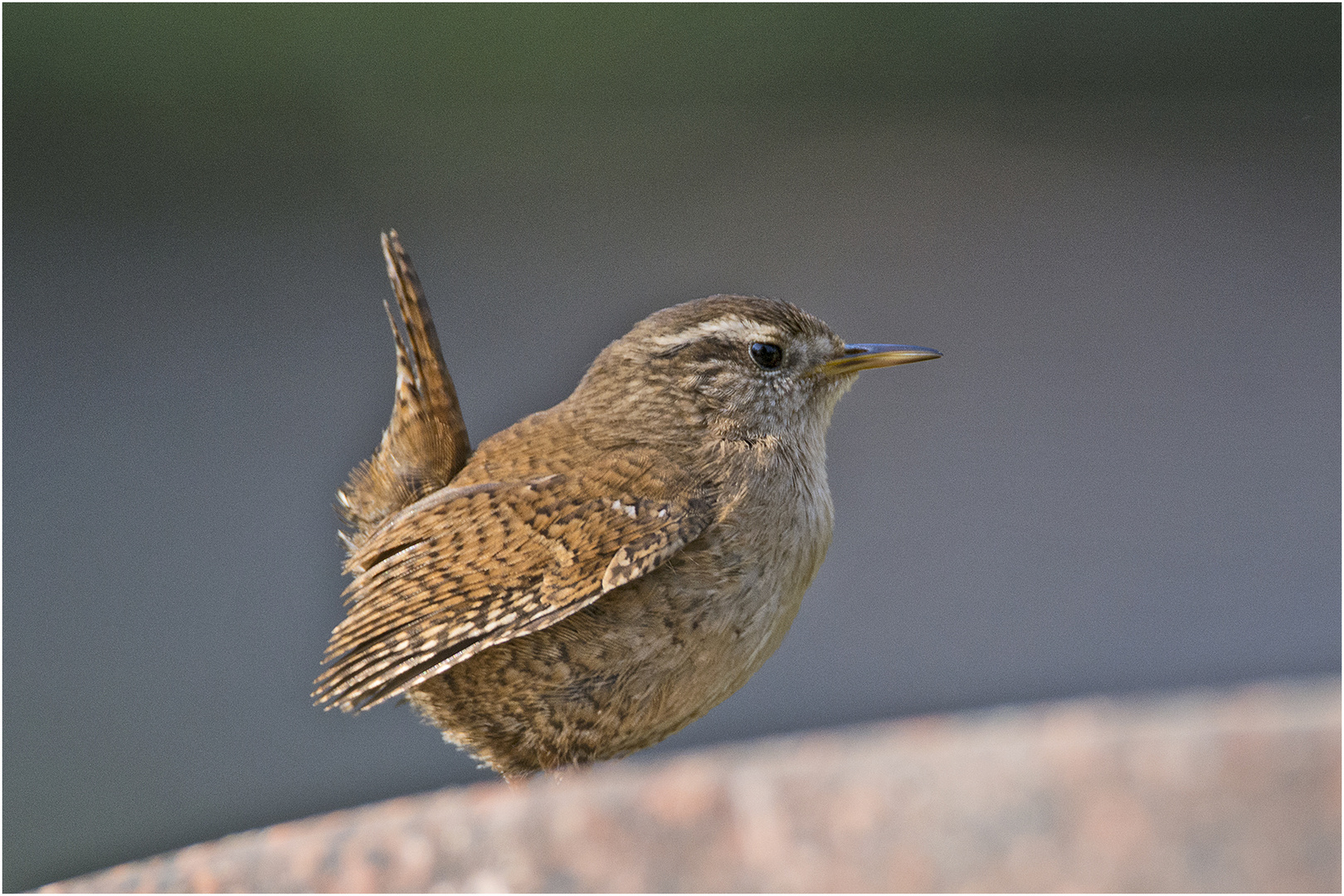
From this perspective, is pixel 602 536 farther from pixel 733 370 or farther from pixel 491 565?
pixel 733 370

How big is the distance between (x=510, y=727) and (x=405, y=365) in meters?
0.67

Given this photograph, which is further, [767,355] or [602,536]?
[767,355]

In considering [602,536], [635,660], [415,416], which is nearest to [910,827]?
[635,660]

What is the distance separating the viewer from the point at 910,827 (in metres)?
1.04

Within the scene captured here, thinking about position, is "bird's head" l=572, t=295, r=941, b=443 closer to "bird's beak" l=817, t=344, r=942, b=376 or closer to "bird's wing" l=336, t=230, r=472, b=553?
"bird's beak" l=817, t=344, r=942, b=376

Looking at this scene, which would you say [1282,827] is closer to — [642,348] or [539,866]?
[539,866]

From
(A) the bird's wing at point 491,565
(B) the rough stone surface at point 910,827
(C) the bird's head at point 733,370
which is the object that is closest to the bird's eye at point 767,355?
(C) the bird's head at point 733,370

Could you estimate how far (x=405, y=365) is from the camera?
2.06 m

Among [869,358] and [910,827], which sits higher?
[869,358]

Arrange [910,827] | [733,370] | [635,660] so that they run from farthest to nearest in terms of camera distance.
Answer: [733,370]
[635,660]
[910,827]

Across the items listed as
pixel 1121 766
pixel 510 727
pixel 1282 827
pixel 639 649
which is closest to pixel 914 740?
pixel 1121 766

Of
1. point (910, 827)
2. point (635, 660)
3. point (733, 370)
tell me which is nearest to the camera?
point (910, 827)

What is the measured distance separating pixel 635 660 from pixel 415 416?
25.7 inches

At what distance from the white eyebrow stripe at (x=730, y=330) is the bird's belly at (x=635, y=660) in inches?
15.8
